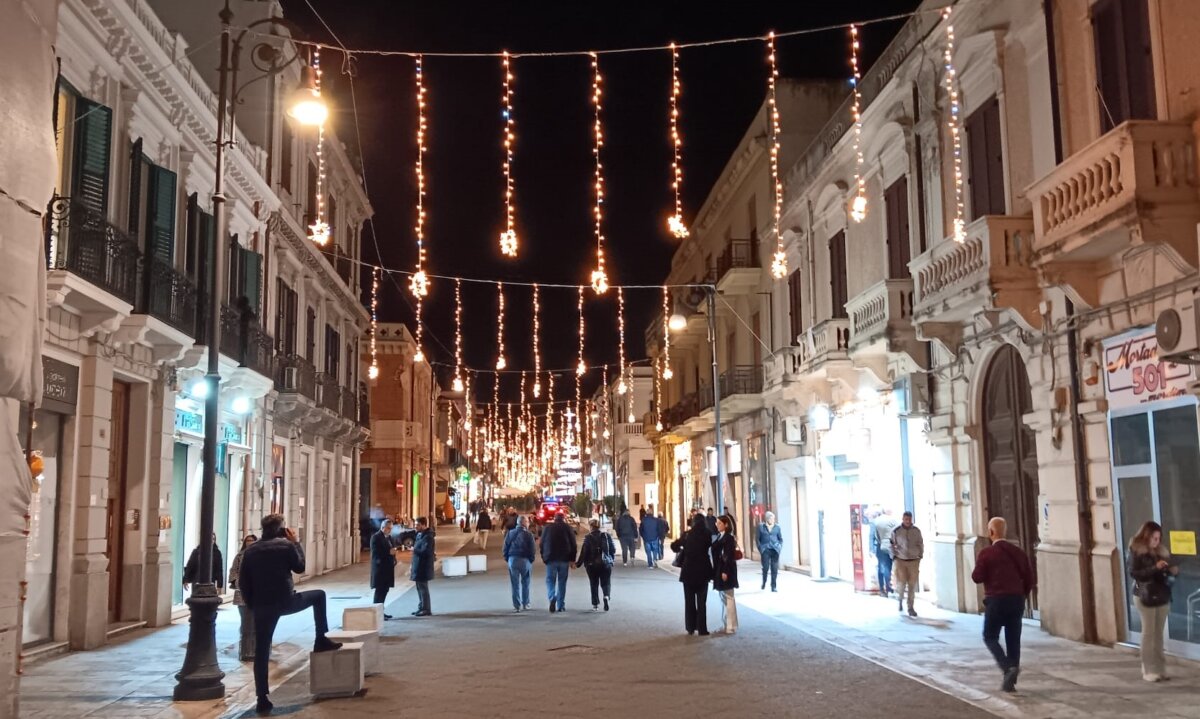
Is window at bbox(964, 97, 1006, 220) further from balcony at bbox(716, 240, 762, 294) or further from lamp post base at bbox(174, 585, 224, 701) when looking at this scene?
balcony at bbox(716, 240, 762, 294)

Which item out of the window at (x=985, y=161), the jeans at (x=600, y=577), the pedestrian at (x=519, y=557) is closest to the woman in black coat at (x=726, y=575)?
the jeans at (x=600, y=577)

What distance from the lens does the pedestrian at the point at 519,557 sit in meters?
18.3

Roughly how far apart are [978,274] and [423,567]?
10089mm

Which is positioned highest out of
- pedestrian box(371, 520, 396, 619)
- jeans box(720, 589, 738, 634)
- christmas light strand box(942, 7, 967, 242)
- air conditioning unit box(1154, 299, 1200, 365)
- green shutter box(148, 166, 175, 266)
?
christmas light strand box(942, 7, 967, 242)

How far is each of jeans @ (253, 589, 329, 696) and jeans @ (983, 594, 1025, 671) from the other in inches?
254

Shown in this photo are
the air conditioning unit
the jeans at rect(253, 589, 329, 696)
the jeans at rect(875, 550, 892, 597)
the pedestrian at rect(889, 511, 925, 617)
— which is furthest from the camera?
the jeans at rect(875, 550, 892, 597)

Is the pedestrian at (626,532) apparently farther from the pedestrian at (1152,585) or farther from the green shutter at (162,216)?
the pedestrian at (1152,585)

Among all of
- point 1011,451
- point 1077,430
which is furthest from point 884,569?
point 1077,430

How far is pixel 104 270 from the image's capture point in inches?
543

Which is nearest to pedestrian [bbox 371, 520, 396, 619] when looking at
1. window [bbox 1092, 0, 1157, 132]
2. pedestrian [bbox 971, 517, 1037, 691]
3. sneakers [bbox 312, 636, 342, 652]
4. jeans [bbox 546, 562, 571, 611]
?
jeans [bbox 546, 562, 571, 611]

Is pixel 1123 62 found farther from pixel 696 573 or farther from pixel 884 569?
pixel 884 569

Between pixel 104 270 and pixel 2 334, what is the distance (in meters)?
6.74

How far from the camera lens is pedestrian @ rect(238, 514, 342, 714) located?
999cm

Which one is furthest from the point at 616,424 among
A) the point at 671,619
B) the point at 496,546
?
the point at 671,619
